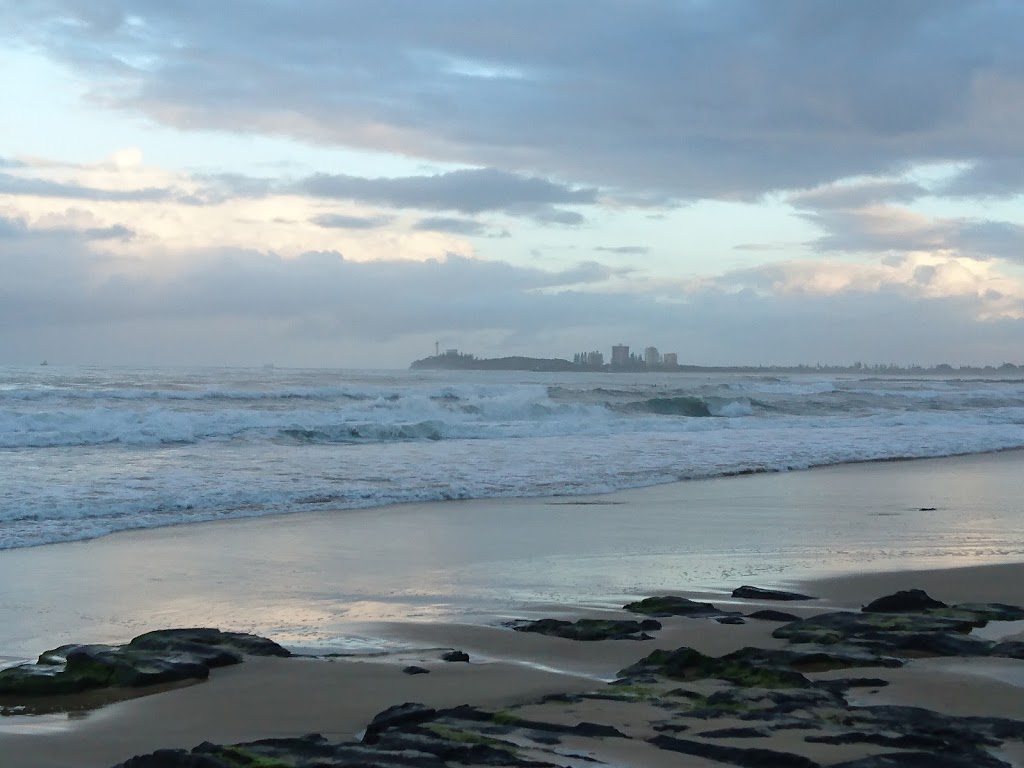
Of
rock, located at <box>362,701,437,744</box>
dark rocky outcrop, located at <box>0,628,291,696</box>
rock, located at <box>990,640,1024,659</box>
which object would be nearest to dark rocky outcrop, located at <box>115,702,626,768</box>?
rock, located at <box>362,701,437,744</box>

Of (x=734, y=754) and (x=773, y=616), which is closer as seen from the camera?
(x=734, y=754)

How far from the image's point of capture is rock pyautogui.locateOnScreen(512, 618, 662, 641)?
17.4 feet

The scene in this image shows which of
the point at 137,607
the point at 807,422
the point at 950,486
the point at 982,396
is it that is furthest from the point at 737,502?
the point at 982,396

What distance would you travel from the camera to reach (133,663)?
4484 mm

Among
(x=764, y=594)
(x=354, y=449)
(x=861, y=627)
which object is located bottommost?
(x=354, y=449)

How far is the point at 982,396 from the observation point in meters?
45.2

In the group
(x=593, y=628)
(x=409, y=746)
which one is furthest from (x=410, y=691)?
(x=593, y=628)

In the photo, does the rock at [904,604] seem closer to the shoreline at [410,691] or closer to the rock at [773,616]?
the rock at [773,616]

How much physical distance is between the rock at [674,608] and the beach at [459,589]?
133 mm

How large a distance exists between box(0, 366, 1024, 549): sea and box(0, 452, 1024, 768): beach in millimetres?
1240

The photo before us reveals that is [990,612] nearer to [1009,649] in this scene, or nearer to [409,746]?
[1009,649]

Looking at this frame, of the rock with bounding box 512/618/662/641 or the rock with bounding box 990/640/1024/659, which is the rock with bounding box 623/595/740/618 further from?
the rock with bounding box 990/640/1024/659

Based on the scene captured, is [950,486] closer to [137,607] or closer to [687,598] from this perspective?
[687,598]

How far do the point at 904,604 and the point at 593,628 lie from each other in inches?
76.4
